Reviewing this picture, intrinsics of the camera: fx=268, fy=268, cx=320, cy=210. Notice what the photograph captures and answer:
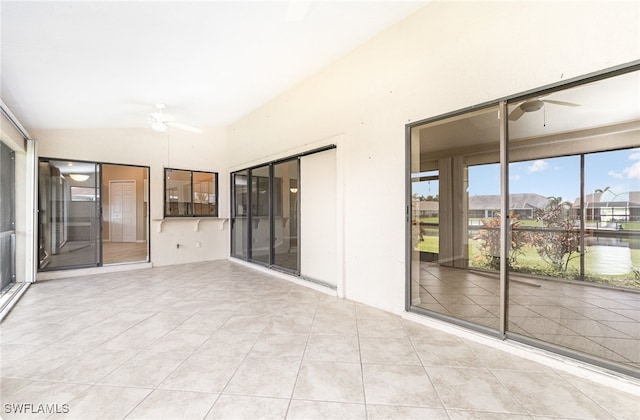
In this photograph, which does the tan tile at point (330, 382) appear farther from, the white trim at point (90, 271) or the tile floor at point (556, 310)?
the white trim at point (90, 271)

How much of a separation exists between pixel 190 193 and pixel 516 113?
6.27 meters

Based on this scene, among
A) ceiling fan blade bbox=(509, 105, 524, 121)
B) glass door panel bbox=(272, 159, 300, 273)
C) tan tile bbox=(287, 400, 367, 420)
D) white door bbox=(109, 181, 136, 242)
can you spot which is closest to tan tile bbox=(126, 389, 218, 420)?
tan tile bbox=(287, 400, 367, 420)

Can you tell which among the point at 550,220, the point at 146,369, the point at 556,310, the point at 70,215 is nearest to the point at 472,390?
the point at 556,310

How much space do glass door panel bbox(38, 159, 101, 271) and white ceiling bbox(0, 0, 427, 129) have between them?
964 millimetres

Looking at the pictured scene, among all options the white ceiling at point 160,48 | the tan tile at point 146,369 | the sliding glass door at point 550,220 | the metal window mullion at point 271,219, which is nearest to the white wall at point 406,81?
the sliding glass door at point 550,220

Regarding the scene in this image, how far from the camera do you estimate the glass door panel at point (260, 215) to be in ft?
17.9

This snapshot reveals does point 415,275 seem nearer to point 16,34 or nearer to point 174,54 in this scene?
point 174,54

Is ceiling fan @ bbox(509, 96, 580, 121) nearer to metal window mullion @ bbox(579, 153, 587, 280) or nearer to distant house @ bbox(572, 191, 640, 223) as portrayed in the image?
metal window mullion @ bbox(579, 153, 587, 280)

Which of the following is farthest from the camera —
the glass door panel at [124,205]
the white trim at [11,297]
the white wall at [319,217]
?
the glass door panel at [124,205]

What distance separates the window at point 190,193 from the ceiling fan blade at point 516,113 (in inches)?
→ 238

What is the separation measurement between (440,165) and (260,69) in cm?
407

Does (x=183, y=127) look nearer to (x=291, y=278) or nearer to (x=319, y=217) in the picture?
(x=319, y=217)

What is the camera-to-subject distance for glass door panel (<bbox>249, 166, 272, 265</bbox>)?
544cm

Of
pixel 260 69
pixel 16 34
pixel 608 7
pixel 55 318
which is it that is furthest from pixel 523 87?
pixel 55 318
